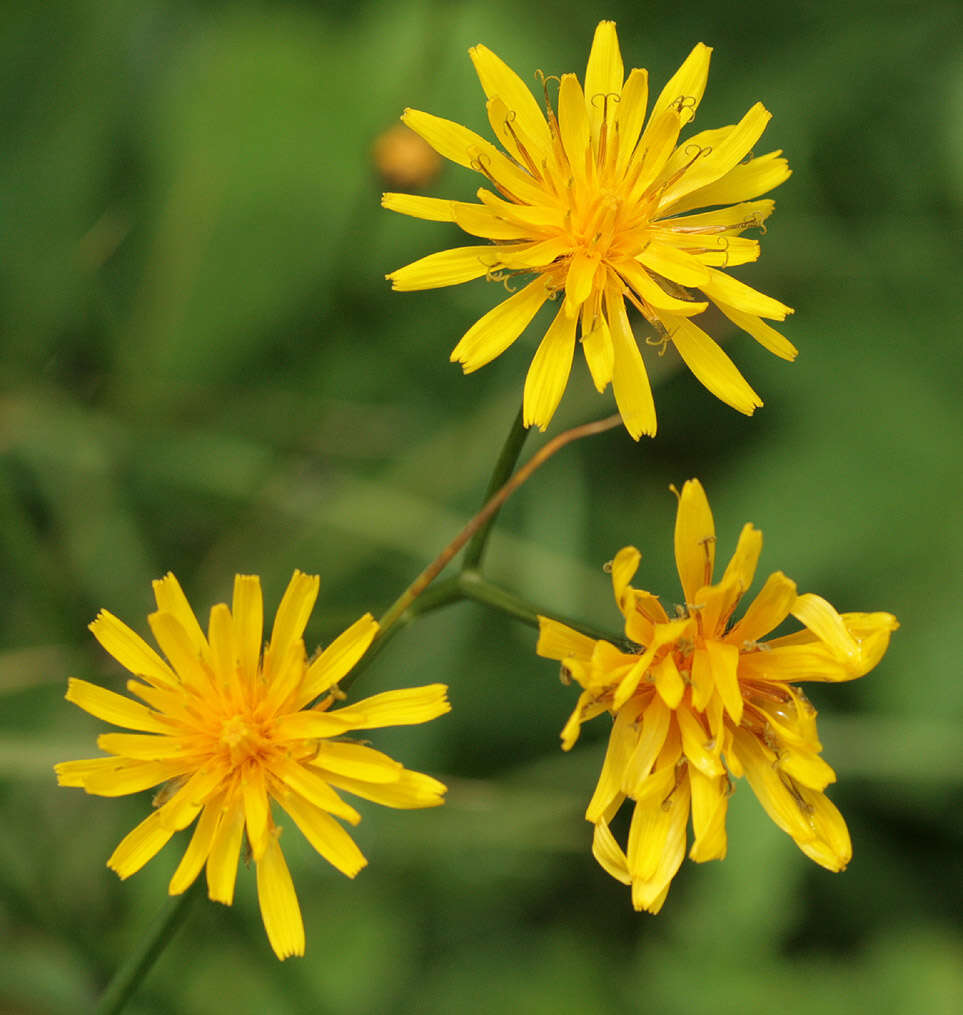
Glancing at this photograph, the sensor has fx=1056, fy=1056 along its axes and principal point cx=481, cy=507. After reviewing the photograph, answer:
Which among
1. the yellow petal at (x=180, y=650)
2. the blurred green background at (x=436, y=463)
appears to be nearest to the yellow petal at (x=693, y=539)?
the yellow petal at (x=180, y=650)

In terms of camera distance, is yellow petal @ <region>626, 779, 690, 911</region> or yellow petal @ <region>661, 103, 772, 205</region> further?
yellow petal @ <region>661, 103, 772, 205</region>

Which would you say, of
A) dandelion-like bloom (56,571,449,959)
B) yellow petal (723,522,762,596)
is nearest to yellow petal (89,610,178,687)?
dandelion-like bloom (56,571,449,959)

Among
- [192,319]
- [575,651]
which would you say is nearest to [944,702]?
[575,651]

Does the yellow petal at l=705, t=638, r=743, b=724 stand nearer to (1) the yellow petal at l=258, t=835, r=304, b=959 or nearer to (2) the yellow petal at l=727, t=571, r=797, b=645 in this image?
(2) the yellow petal at l=727, t=571, r=797, b=645

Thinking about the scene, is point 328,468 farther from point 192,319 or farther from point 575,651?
point 575,651

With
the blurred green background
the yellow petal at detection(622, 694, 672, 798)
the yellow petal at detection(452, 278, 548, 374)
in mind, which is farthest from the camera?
the blurred green background

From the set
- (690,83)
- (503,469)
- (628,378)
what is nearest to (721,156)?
(690,83)
